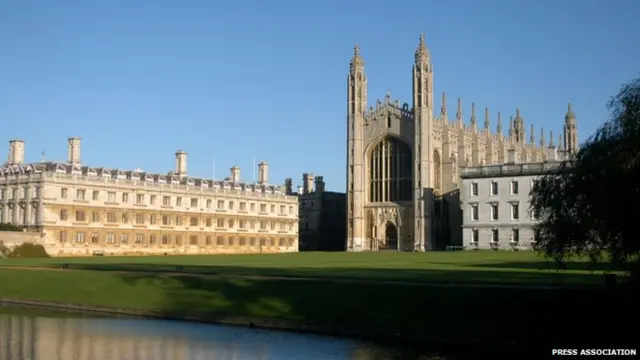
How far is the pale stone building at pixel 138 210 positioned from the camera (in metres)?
71.1

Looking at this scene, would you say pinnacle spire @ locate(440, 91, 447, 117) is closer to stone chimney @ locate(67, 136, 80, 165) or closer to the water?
stone chimney @ locate(67, 136, 80, 165)

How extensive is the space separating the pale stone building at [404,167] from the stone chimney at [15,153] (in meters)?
35.1

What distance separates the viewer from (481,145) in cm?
9825

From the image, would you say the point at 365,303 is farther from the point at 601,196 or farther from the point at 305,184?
the point at 305,184

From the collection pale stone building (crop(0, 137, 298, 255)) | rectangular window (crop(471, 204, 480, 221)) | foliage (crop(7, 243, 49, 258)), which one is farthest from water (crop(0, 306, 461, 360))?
rectangular window (crop(471, 204, 480, 221))

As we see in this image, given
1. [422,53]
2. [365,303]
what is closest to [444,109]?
[422,53]

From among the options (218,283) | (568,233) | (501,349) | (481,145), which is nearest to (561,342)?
(501,349)

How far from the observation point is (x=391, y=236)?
88.6m

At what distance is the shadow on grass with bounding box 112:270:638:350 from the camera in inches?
805

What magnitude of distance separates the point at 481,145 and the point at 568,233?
256 feet

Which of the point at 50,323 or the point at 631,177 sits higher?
the point at 631,177

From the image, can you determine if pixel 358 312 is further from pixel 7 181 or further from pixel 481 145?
pixel 481 145

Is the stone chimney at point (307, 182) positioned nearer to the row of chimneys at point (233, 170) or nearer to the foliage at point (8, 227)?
the row of chimneys at point (233, 170)

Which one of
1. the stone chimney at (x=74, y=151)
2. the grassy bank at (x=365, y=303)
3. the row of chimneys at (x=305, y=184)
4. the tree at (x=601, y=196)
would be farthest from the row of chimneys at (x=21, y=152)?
the tree at (x=601, y=196)
